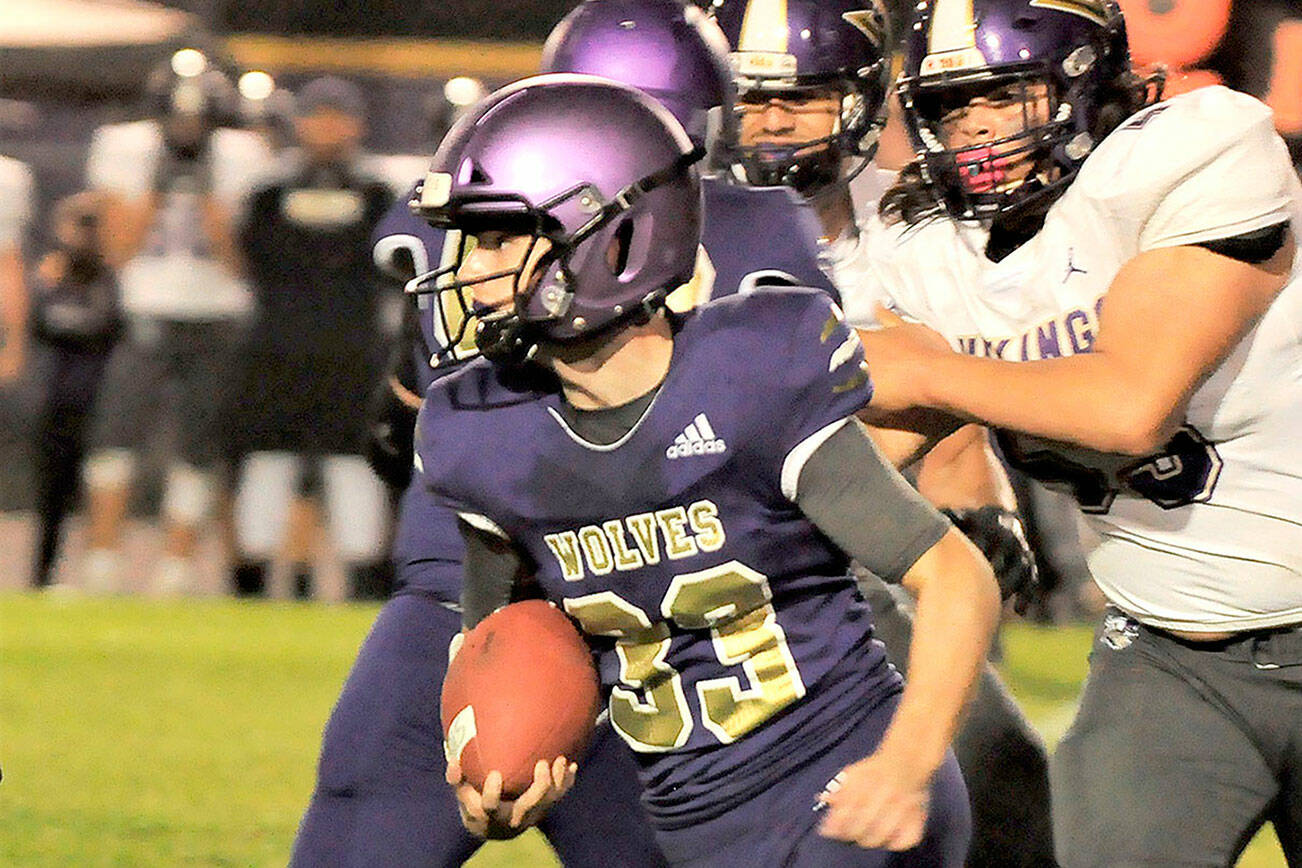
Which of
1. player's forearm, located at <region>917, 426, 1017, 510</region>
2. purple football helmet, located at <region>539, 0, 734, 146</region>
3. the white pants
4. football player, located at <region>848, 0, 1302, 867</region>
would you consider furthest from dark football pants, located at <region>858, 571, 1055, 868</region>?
the white pants

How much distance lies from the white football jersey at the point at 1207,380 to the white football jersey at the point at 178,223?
5.59m

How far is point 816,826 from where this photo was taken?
2.56 meters

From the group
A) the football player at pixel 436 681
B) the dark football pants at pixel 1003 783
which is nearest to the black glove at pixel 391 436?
the football player at pixel 436 681

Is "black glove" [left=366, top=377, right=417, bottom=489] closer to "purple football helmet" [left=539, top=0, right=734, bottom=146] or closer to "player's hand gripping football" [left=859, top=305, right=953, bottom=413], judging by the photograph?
"purple football helmet" [left=539, top=0, right=734, bottom=146]

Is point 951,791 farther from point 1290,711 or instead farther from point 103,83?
point 103,83

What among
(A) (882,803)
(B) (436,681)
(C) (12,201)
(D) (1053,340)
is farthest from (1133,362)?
(C) (12,201)

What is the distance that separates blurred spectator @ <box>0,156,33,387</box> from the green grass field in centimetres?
131

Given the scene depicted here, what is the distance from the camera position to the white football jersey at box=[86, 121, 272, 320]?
27.2ft

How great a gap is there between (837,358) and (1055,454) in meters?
0.64

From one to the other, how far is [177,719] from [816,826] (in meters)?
4.47

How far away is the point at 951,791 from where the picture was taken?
8.55ft

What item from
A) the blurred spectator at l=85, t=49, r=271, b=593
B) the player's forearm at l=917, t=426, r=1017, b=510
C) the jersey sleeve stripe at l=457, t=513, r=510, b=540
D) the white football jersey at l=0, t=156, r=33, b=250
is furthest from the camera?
the white football jersey at l=0, t=156, r=33, b=250

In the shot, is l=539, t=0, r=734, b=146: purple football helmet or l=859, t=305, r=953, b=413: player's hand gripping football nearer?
l=859, t=305, r=953, b=413: player's hand gripping football

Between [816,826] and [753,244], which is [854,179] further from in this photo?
[816,826]
